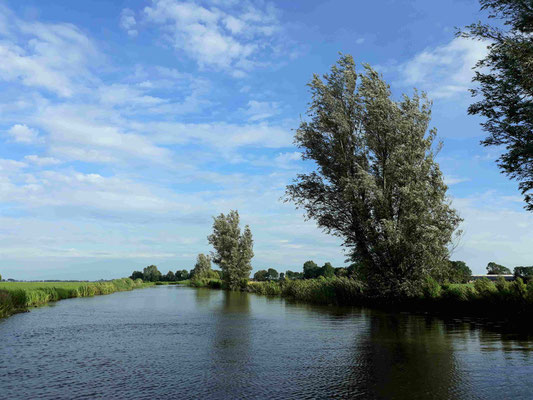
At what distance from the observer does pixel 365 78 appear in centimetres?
3272

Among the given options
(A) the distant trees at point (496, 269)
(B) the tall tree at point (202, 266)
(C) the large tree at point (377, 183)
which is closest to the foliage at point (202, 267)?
(B) the tall tree at point (202, 266)

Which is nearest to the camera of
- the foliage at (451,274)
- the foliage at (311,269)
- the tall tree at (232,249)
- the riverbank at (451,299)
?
the riverbank at (451,299)

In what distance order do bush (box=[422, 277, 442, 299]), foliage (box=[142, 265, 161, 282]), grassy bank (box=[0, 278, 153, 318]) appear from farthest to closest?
foliage (box=[142, 265, 161, 282]) < bush (box=[422, 277, 442, 299]) < grassy bank (box=[0, 278, 153, 318])

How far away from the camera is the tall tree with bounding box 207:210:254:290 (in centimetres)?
7959

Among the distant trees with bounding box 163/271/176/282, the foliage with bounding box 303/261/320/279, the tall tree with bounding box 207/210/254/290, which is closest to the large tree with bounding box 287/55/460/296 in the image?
the tall tree with bounding box 207/210/254/290

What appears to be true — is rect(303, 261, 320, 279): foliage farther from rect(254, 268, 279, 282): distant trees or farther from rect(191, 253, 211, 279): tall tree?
rect(191, 253, 211, 279): tall tree

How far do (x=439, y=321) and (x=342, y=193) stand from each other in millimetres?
13235

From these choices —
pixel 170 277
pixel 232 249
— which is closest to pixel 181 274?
pixel 170 277

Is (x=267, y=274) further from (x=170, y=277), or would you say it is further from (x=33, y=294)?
(x=33, y=294)

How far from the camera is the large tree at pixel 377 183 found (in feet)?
95.1

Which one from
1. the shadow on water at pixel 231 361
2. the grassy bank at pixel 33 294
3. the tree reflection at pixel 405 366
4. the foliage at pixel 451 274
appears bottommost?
the shadow on water at pixel 231 361

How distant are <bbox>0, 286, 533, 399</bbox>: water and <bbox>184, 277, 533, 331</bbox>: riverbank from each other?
10.4ft

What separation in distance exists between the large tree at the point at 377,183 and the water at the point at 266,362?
9259 mm

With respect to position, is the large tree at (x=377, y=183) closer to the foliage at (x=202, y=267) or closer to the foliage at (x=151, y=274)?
the foliage at (x=202, y=267)
